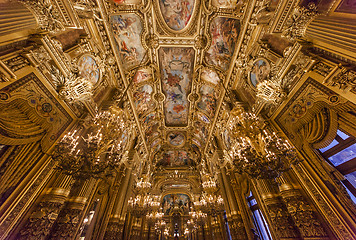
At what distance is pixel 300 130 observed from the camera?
15.3 ft

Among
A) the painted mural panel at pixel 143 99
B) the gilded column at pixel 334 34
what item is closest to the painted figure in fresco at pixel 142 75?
the painted mural panel at pixel 143 99

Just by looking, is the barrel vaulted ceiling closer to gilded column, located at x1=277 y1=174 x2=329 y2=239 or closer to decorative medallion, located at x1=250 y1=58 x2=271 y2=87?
decorative medallion, located at x1=250 y1=58 x2=271 y2=87

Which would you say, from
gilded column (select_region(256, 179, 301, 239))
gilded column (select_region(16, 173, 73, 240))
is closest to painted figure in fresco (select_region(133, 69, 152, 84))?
gilded column (select_region(16, 173, 73, 240))

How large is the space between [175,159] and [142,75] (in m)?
11.6

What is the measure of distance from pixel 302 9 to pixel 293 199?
19.0 feet

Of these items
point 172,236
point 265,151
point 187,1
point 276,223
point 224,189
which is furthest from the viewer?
point 172,236

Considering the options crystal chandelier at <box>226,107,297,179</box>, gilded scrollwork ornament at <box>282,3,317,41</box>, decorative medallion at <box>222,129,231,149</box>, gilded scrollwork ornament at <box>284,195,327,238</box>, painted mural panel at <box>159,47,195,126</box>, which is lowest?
gilded scrollwork ornament at <box>284,195,327,238</box>

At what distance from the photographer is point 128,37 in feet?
24.2

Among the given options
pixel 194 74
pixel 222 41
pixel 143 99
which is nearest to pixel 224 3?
pixel 222 41

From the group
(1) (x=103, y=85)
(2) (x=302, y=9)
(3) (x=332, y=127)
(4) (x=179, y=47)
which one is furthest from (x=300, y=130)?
(1) (x=103, y=85)

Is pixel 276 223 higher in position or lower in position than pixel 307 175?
lower

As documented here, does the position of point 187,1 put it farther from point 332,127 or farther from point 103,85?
point 332,127

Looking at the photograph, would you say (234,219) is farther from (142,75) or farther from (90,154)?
(142,75)

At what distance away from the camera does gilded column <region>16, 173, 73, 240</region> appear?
361cm
